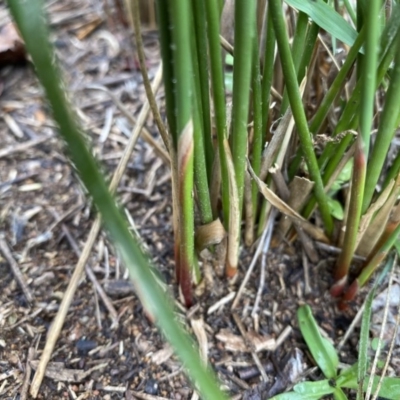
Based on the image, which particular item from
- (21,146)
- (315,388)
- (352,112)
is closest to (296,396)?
(315,388)

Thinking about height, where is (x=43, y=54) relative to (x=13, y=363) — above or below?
above

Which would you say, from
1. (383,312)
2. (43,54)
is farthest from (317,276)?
(43,54)

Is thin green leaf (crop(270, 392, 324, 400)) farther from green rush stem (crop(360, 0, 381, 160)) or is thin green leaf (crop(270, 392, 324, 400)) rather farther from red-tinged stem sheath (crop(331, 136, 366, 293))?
green rush stem (crop(360, 0, 381, 160))

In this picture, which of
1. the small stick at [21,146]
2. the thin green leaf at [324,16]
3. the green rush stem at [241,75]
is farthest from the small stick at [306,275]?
the small stick at [21,146]

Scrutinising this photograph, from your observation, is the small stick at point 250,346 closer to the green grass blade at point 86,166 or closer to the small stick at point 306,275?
the small stick at point 306,275

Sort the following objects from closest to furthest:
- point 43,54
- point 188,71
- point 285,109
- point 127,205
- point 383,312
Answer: point 43,54 → point 188,71 → point 285,109 → point 383,312 → point 127,205

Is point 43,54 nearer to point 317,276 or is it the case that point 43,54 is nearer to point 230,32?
point 230,32
